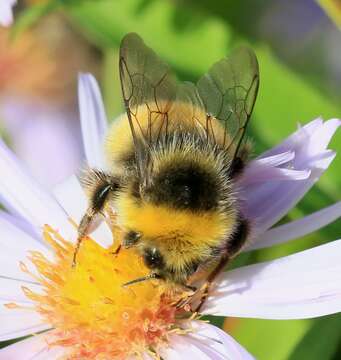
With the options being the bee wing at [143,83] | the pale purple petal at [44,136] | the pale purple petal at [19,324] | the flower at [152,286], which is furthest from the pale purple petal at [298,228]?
the pale purple petal at [44,136]

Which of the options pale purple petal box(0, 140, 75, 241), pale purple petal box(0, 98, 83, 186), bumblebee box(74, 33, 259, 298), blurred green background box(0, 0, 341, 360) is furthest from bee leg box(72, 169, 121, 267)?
pale purple petal box(0, 98, 83, 186)

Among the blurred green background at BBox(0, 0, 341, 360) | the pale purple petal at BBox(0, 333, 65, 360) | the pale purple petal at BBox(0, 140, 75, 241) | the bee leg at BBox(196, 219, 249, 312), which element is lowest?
the pale purple petal at BBox(0, 333, 65, 360)

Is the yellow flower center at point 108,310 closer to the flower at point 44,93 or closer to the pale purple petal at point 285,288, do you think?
the pale purple petal at point 285,288

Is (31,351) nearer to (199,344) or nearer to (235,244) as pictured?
(199,344)

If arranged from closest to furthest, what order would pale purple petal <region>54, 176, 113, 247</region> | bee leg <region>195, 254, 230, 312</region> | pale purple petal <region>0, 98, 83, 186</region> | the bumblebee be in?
the bumblebee < bee leg <region>195, 254, 230, 312</region> < pale purple petal <region>54, 176, 113, 247</region> < pale purple petal <region>0, 98, 83, 186</region>

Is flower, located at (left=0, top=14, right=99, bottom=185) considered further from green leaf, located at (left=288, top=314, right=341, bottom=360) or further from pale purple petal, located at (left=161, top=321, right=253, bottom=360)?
green leaf, located at (left=288, top=314, right=341, bottom=360)

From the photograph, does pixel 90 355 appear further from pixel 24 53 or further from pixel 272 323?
pixel 24 53

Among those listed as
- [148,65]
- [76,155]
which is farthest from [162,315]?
[76,155]
